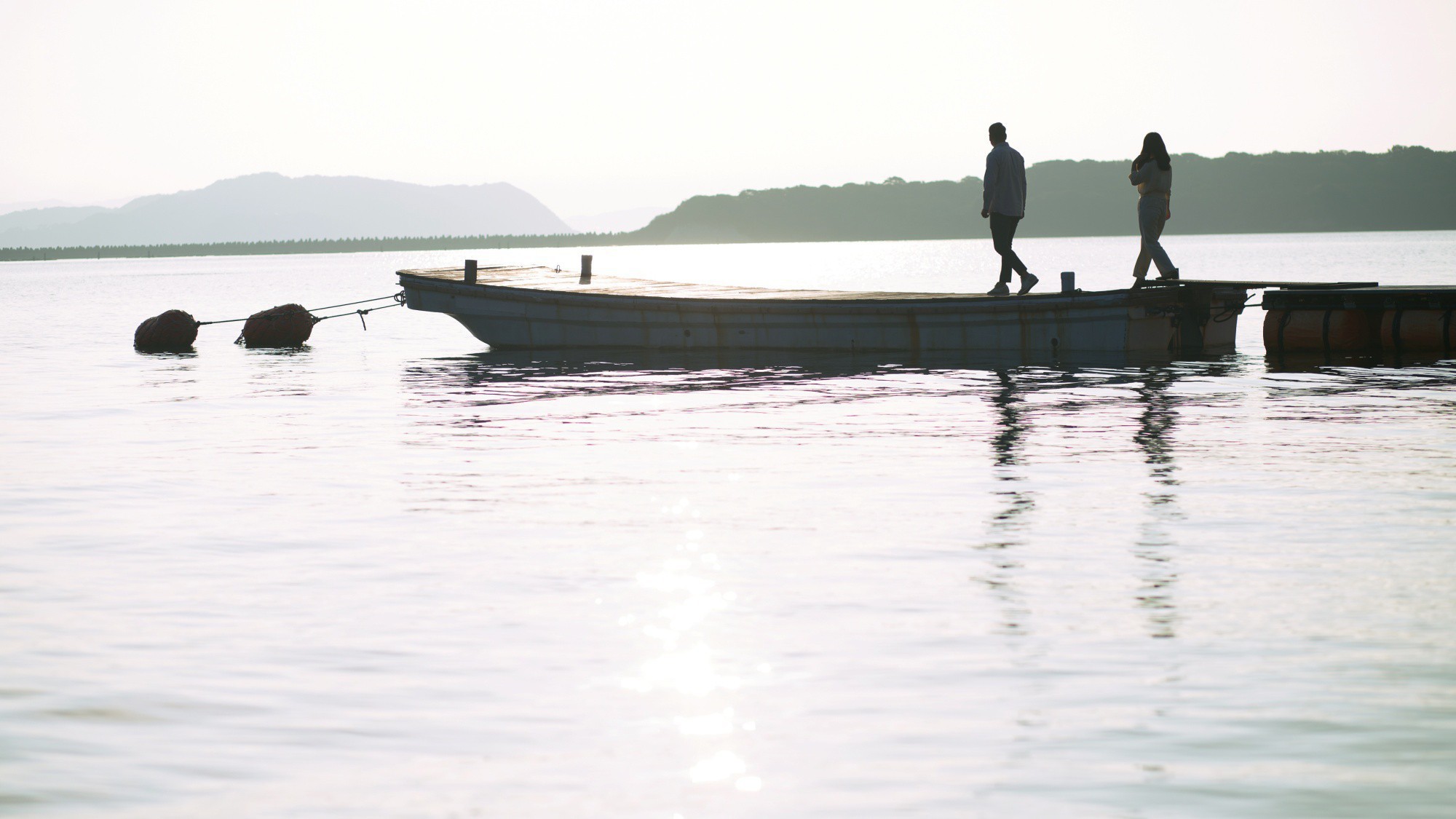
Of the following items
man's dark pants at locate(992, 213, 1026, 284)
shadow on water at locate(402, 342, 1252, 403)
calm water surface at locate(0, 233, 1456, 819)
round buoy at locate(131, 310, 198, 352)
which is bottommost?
calm water surface at locate(0, 233, 1456, 819)

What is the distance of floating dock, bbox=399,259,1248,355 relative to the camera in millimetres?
23078

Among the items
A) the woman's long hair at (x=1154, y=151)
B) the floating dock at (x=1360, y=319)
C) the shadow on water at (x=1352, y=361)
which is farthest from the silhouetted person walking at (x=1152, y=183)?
the floating dock at (x=1360, y=319)

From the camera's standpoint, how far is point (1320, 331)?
950 inches

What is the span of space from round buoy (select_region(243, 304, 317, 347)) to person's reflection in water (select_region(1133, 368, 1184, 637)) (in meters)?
22.3

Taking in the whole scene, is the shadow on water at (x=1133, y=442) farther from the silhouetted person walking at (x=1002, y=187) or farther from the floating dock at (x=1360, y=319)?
the silhouetted person walking at (x=1002, y=187)

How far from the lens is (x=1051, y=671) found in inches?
249

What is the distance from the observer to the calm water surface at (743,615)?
5090mm

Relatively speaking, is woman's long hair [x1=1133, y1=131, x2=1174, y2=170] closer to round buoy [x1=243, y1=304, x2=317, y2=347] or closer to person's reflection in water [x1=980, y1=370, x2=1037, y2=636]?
person's reflection in water [x1=980, y1=370, x2=1037, y2=636]

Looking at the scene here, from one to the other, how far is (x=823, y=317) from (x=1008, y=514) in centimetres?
1480

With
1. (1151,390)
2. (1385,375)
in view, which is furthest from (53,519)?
(1385,375)

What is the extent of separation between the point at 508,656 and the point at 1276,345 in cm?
2097

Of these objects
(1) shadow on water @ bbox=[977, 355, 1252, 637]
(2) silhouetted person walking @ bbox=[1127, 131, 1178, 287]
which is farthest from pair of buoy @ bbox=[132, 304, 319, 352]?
(2) silhouetted person walking @ bbox=[1127, 131, 1178, 287]

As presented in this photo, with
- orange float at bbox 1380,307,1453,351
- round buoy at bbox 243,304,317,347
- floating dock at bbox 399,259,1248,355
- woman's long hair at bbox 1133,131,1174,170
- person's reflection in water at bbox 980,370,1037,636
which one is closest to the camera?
person's reflection in water at bbox 980,370,1037,636

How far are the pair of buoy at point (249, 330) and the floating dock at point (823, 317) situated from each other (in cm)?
Answer: 603
